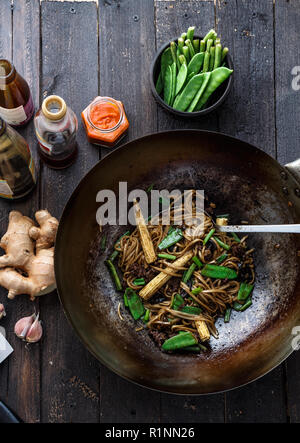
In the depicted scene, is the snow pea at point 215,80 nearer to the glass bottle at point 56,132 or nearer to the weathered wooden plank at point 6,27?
the glass bottle at point 56,132

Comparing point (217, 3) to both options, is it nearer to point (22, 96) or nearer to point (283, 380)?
point (22, 96)

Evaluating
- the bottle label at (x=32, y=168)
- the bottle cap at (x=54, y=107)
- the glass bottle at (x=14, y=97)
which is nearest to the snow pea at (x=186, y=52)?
the bottle cap at (x=54, y=107)

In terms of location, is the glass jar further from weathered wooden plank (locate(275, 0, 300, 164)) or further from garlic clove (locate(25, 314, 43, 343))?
garlic clove (locate(25, 314, 43, 343))

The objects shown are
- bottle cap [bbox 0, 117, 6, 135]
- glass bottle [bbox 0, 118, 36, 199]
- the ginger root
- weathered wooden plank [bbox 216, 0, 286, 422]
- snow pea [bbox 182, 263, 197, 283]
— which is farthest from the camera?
weathered wooden plank [bbox 216, 0, 286, 422]

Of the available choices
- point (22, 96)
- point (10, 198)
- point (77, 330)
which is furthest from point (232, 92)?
point (77, 330)

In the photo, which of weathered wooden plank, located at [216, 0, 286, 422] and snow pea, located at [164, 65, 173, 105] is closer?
snow pea, located at [164, 65, 173, 105]

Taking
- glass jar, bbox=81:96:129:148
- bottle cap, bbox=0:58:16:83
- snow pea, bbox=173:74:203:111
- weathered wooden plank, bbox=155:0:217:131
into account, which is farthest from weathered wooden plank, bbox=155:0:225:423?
bottle cap, bbox=0:58:16:83
